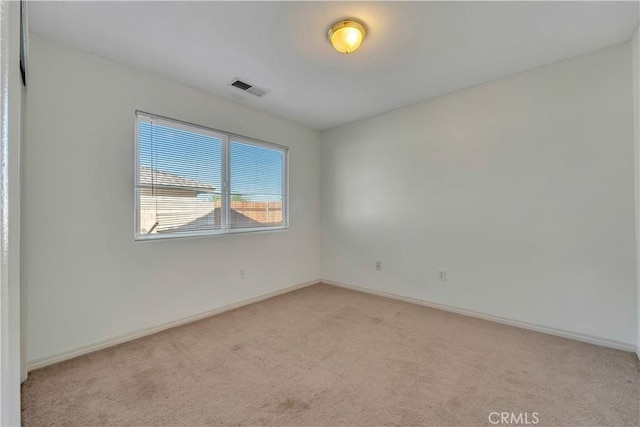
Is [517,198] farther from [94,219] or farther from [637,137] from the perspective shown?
[94,219]

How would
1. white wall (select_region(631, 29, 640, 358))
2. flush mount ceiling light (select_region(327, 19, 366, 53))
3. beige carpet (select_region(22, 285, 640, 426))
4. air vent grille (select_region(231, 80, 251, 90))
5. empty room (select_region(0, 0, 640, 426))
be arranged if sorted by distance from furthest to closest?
air vent grille (select_region(231, 80, 251, 90)) < white wall (select_region(631, 29, 640, 358)) < flush mount ceiling light (select_region(327, 19, 366, 53)) < empty room (select_region(0, 0, 640, 426)) < beige carpet (select_region(22, 285, 640, 426))

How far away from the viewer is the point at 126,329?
2.48m

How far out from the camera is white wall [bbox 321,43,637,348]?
2318mm

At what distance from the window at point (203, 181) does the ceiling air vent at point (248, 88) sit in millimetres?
600

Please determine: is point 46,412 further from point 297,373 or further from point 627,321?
point 627,321

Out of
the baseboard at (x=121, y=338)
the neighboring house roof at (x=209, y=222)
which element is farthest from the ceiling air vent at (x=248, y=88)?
the baseboard at (x=121, y=338)

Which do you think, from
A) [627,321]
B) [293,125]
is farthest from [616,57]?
[293,125]

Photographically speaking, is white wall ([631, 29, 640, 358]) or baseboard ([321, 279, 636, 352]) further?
baseboard ([321, 279, 636, 352])

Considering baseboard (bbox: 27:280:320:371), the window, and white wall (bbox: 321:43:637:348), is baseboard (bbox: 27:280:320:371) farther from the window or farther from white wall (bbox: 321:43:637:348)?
white wall (bbox: 321:43:637:348)

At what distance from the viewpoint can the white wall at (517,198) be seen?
232cm

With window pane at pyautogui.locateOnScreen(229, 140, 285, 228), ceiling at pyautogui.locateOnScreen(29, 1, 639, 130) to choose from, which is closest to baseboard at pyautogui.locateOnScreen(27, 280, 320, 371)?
window pane at pyautogui.locateOnScreen(229, 140, 285, 228)

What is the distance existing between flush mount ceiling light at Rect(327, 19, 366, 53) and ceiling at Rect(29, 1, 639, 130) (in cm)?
6

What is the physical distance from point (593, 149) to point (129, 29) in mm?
4004

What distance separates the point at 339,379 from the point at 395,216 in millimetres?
2289
